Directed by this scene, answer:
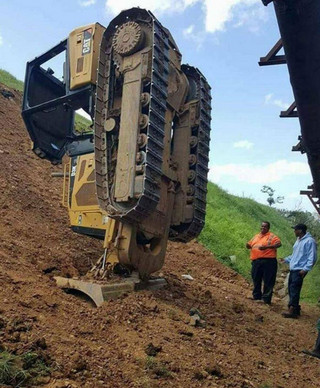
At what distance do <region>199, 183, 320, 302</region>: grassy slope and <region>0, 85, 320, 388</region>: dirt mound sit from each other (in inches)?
101

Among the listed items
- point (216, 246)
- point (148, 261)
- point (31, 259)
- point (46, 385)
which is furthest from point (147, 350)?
point (216, 246)

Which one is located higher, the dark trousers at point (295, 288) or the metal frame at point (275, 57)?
the metal frame at point (275, 57)

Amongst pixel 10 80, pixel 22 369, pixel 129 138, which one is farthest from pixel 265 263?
pixel 10 80

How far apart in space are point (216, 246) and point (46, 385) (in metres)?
8.96

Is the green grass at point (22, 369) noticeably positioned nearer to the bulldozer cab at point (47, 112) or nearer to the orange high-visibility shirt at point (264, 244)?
the bulldozer cab at point (47, 112)

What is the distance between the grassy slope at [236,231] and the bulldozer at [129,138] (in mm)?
4673

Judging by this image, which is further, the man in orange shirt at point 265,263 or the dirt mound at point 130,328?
the man in orange shirt at point 265,263

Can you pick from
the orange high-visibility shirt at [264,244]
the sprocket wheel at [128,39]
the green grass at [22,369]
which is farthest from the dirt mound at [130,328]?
the sprocket wheel at [128,39]

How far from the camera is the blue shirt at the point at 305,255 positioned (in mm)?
7355

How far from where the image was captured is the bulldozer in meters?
5.29

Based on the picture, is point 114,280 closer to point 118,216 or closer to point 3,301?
point 118,216

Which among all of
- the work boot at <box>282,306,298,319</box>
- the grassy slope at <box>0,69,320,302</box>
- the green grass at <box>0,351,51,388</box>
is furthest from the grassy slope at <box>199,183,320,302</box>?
the green grass at <box>0,351,51,388</box>

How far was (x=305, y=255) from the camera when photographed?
7.43 m

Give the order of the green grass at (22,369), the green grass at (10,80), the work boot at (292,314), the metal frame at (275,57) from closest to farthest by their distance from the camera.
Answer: the green grass at (22,369) < the metal frame at (275,57) < the work boot at (292,314) < the green grass at (10,80)
